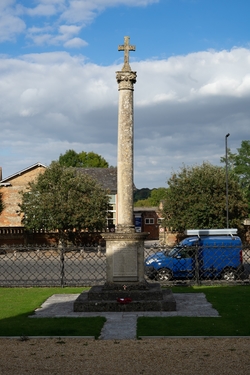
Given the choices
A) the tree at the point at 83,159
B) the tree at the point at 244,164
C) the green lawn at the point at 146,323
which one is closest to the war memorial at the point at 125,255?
the green lawn at the point at 146,323

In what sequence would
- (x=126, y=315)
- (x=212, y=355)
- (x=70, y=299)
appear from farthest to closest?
(x=70, y=299)
(x=126, y=315)
(x=212, y=355)

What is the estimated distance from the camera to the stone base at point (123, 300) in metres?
13.2

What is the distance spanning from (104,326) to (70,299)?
4348 mm

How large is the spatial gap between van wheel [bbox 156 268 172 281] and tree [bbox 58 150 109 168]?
2383 inches

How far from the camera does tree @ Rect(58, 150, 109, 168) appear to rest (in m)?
80.5

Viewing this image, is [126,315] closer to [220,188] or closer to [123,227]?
[123,227]

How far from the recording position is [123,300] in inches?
516

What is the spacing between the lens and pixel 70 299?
15547mm

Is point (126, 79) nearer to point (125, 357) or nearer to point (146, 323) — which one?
point (146, 323)

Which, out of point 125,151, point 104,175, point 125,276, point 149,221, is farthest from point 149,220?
point 125,276

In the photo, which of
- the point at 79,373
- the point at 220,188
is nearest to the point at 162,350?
the point at 79,373

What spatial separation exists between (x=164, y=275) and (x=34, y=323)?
8959mm

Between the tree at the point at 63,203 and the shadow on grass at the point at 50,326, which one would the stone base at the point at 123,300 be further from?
the tree at the point at 63,203

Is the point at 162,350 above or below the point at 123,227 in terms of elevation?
below
